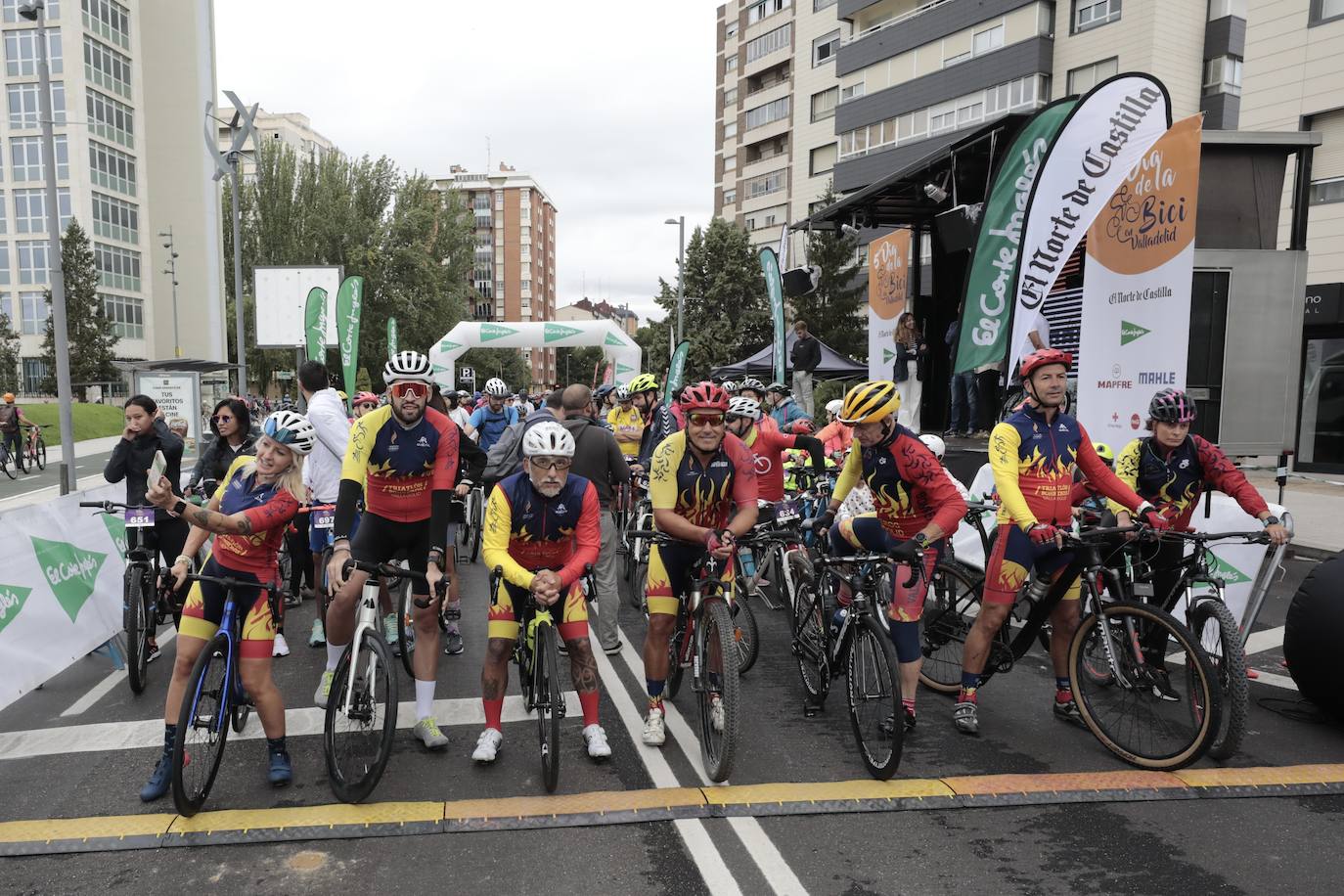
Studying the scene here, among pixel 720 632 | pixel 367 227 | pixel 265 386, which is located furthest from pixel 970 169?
pixel 265 386

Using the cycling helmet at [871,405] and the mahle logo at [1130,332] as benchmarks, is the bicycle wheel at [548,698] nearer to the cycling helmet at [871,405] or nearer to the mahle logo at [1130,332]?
the cycling helmet at [871,405]

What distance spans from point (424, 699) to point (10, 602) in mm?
3125

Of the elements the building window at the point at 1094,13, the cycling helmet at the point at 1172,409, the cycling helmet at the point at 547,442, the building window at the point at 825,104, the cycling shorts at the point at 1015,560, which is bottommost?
the cycling shorts at the point at 1015,560

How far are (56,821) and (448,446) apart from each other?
2498 mm

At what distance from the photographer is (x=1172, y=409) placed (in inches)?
213

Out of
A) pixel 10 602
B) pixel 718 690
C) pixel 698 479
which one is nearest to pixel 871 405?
pixel 698 479

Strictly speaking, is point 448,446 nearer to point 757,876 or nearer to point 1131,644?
point 757,876

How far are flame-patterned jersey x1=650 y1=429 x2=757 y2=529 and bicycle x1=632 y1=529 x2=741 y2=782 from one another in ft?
0.73

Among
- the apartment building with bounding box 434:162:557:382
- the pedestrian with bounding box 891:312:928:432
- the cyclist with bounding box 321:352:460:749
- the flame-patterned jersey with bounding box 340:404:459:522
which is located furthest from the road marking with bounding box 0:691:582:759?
the apartment building with bounding box 434:162:557:382

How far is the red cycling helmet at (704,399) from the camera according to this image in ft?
15.8

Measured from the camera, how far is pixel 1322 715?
516cm

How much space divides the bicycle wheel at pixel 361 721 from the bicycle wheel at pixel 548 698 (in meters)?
0.69

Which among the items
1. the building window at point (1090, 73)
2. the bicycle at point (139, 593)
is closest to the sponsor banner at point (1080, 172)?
the bicycle at point (139, 593)

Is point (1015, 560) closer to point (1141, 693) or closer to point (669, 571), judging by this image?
point (1141, 693)
